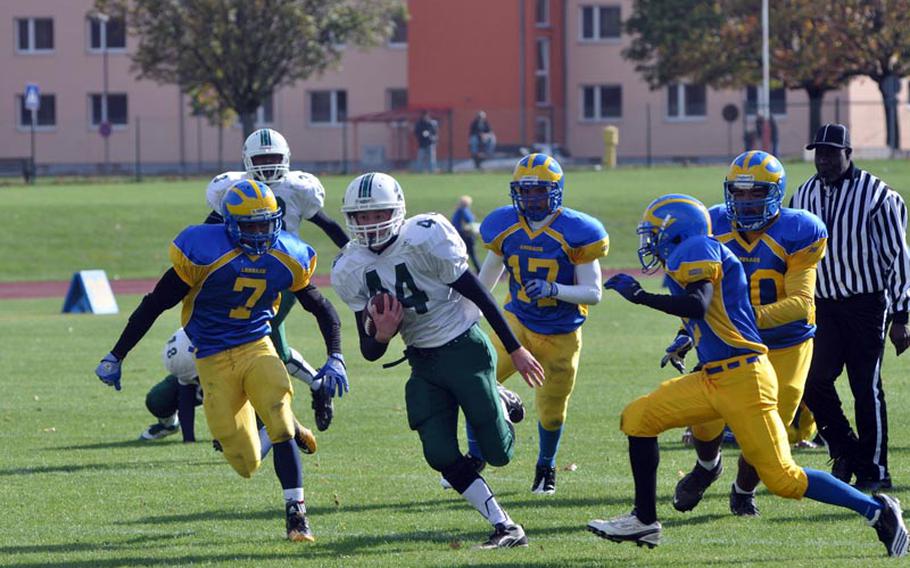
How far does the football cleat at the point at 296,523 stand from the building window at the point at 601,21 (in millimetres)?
44630

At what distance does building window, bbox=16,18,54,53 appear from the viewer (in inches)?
2052

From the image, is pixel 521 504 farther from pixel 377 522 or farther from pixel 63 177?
pixel 63 177

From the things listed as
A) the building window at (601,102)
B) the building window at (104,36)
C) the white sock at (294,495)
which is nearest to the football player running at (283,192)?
the white sock at (294,495)

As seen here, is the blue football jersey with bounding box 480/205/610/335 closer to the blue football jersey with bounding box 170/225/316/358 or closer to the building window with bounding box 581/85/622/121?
the blue football jersey with bounding box 170/225/316/358

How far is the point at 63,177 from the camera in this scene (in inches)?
1731

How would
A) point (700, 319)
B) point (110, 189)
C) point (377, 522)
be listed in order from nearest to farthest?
point (700, 319) < point (377, 522) < point (110, 189)

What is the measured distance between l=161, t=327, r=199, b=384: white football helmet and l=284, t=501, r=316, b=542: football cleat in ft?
9.53

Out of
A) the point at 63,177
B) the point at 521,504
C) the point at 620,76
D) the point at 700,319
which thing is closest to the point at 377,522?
the point at 521,504

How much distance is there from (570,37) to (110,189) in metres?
19.0

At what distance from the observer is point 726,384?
20.4ft

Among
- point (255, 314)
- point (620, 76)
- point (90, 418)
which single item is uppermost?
point (620, 76)

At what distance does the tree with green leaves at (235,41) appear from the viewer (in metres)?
42.2

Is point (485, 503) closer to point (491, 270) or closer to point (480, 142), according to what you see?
point (491, 270)

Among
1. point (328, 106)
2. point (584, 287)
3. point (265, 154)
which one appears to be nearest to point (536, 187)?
point (584, 287)
